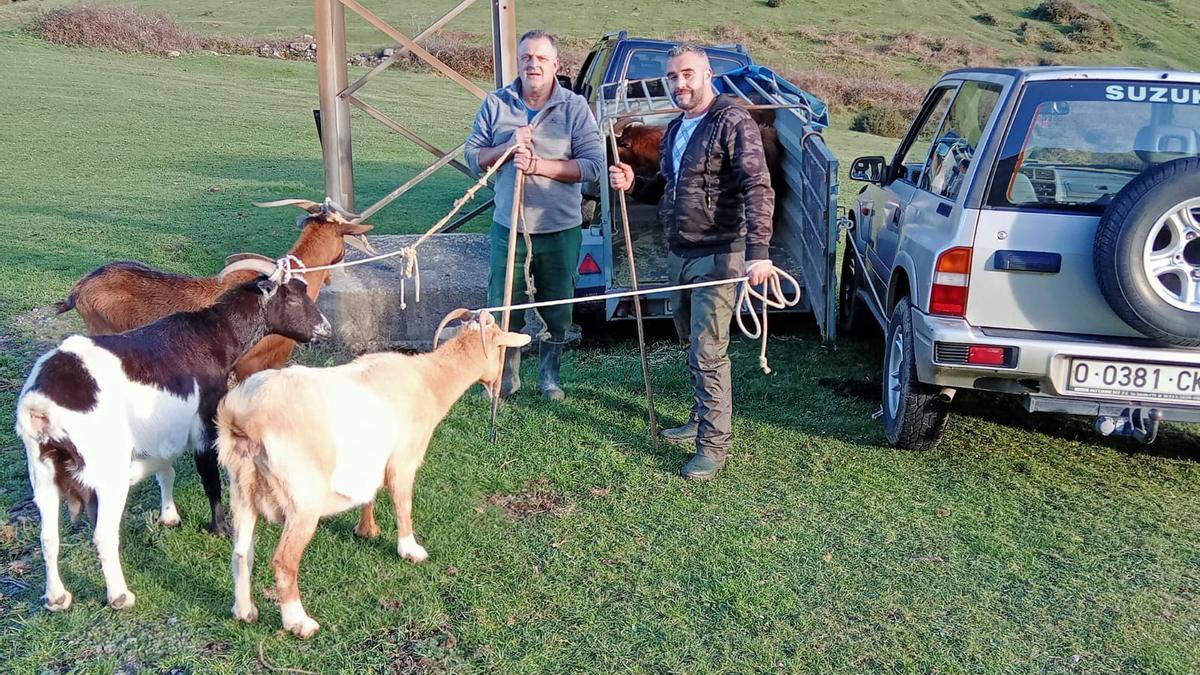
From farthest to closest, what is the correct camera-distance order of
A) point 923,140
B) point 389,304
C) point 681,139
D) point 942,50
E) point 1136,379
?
1. point 942,50
2. point 389,304
3. point 923,140
4. point 681,139
5. point 1136,379

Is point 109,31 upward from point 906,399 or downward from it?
upward

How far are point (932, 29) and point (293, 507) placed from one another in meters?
50.2

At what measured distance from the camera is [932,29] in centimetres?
4697

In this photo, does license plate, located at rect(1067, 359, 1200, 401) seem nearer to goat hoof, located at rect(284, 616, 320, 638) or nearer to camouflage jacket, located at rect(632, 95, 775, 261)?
camouflage jacket, located at rect(632, 95, 775, 261)

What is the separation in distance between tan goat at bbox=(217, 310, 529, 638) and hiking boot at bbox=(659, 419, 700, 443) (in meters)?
1.87

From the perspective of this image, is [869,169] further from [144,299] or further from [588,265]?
[144,299]

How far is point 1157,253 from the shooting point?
13.4 ft

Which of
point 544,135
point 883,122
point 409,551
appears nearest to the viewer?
point 409,551

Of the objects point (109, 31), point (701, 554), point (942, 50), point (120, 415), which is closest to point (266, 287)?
point (120, 415)

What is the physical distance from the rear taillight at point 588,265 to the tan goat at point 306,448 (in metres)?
3.40

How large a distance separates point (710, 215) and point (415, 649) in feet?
8.31

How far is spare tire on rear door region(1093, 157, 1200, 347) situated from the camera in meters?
3.98

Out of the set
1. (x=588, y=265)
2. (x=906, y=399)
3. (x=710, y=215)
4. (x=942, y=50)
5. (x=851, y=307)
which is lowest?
(x=851, y=307)

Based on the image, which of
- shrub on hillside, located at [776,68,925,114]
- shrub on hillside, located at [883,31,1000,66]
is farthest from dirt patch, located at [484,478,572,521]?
shrub on hillside, located at [883,31,1000,66]
